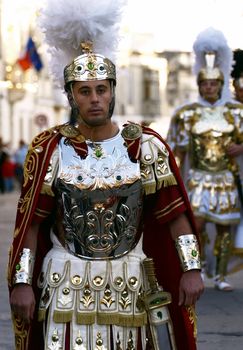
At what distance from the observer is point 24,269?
562 cm

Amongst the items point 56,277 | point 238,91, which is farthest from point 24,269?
point 238,91

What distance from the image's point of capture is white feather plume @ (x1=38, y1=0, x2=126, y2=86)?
6.07m

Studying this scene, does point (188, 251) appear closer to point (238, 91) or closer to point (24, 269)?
point (24, 269)

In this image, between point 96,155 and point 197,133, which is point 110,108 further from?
point 197,133

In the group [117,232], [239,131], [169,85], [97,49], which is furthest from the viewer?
[169,85]

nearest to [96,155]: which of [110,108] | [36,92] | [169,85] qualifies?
[110,108]

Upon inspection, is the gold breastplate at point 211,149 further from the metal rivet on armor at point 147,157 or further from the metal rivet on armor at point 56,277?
the metal rivet on armor at point 56,277

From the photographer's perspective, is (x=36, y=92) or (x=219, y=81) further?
(x=36, y=92)

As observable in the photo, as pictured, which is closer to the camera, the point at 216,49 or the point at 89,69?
the point at 89,69

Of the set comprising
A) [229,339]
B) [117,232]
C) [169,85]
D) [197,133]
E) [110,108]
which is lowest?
[169,85]

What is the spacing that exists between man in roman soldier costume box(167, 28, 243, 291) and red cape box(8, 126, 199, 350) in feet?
18.7

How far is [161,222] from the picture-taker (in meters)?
5.83

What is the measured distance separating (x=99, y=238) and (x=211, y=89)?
244 inches

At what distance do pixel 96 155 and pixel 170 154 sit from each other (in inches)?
13.6
